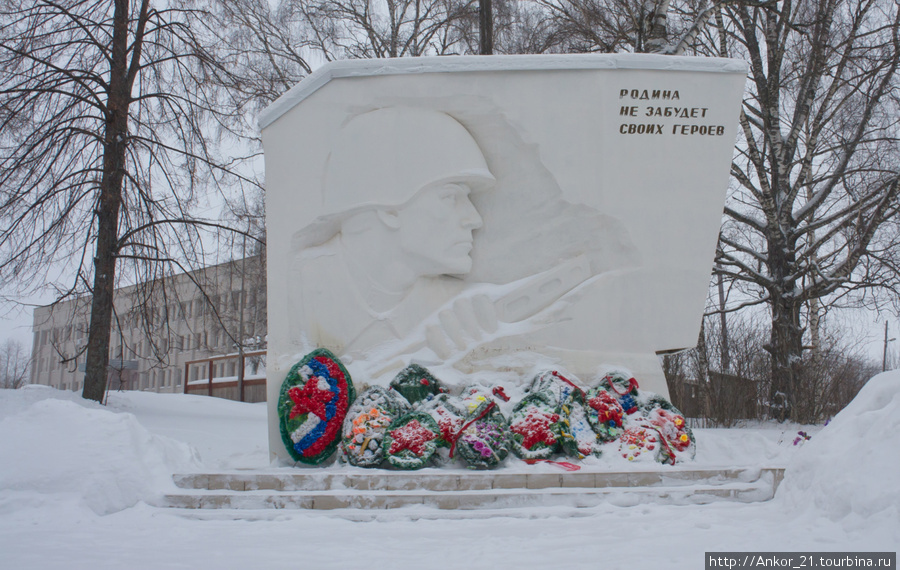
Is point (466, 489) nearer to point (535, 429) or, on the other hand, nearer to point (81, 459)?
point (535, 429)

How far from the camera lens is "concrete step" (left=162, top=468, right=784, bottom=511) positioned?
4.15m

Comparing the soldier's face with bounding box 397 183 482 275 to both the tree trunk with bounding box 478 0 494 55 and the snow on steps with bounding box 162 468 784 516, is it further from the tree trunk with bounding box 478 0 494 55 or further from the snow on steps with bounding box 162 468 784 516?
the tree trunk with bounding box 478 0 494 55

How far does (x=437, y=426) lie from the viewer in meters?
4.95

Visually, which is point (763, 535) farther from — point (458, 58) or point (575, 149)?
point (458, 58)

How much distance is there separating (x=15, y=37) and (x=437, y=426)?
780 centimetres

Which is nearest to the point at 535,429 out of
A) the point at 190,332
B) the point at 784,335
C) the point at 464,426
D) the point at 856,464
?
the point at 464,426

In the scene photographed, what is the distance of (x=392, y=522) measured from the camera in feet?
12.7

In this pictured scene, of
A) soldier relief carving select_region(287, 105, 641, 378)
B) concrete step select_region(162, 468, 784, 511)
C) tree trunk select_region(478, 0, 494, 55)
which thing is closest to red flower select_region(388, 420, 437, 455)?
concrete step select_region(162, 468, 784, 511)

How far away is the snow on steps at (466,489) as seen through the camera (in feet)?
13.6

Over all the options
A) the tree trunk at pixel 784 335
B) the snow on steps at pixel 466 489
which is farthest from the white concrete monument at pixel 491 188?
the tree trunk at pixel 784 335

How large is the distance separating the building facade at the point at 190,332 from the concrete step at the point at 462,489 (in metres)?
5.61

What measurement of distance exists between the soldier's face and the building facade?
4.72 meters

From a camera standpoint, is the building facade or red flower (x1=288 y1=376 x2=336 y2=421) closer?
red flower (x1=288 y1=376 x2=336 y2=421)

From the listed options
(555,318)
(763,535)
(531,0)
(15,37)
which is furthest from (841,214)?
(15,37)
